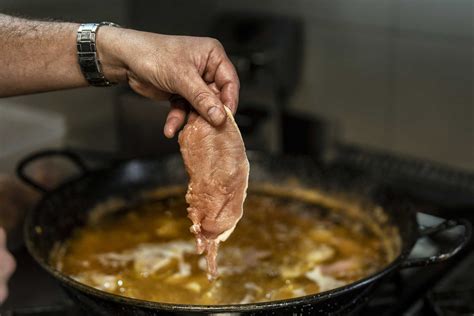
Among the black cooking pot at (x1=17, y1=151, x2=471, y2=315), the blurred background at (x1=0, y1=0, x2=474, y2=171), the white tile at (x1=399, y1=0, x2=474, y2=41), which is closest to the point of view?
the black cooking pot at (x1=17, y1=151, x2=471, y2=315)

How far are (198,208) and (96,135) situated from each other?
1528 millimetres

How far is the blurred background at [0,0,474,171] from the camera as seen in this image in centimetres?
262

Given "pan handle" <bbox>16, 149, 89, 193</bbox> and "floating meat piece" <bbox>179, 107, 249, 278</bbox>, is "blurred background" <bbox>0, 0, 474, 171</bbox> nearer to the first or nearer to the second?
"pan handle" <bbox>16, 149, 89, 193</bbox>

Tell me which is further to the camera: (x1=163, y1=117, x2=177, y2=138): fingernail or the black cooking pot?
(x1=163, y1=117, x2=177, y2=138): fingernail

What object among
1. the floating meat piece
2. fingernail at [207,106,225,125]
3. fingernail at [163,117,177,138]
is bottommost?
the floating meat piece

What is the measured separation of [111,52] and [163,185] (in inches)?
26.9

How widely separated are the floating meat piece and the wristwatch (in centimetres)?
27

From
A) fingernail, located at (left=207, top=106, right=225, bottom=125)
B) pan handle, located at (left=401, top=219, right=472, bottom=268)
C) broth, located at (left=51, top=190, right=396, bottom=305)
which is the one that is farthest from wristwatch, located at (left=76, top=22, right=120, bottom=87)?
→ pan handle, located at (left=401, top=219, right=472, bottom=268)

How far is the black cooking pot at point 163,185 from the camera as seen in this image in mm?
1218

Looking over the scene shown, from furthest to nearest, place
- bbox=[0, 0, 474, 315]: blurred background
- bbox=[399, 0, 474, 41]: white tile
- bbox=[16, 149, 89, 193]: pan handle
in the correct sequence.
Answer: bbox=[399, 0, 474, 41]: white tile, bbox=[0, 0, 474, 315]: blurred background, bbox=[16, 149, 89, 193]: pan handle

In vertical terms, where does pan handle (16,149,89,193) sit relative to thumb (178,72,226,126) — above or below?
below

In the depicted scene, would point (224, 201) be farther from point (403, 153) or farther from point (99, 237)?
point (403, 153)

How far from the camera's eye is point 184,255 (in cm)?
169

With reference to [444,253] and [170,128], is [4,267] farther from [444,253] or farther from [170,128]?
[444,253]
